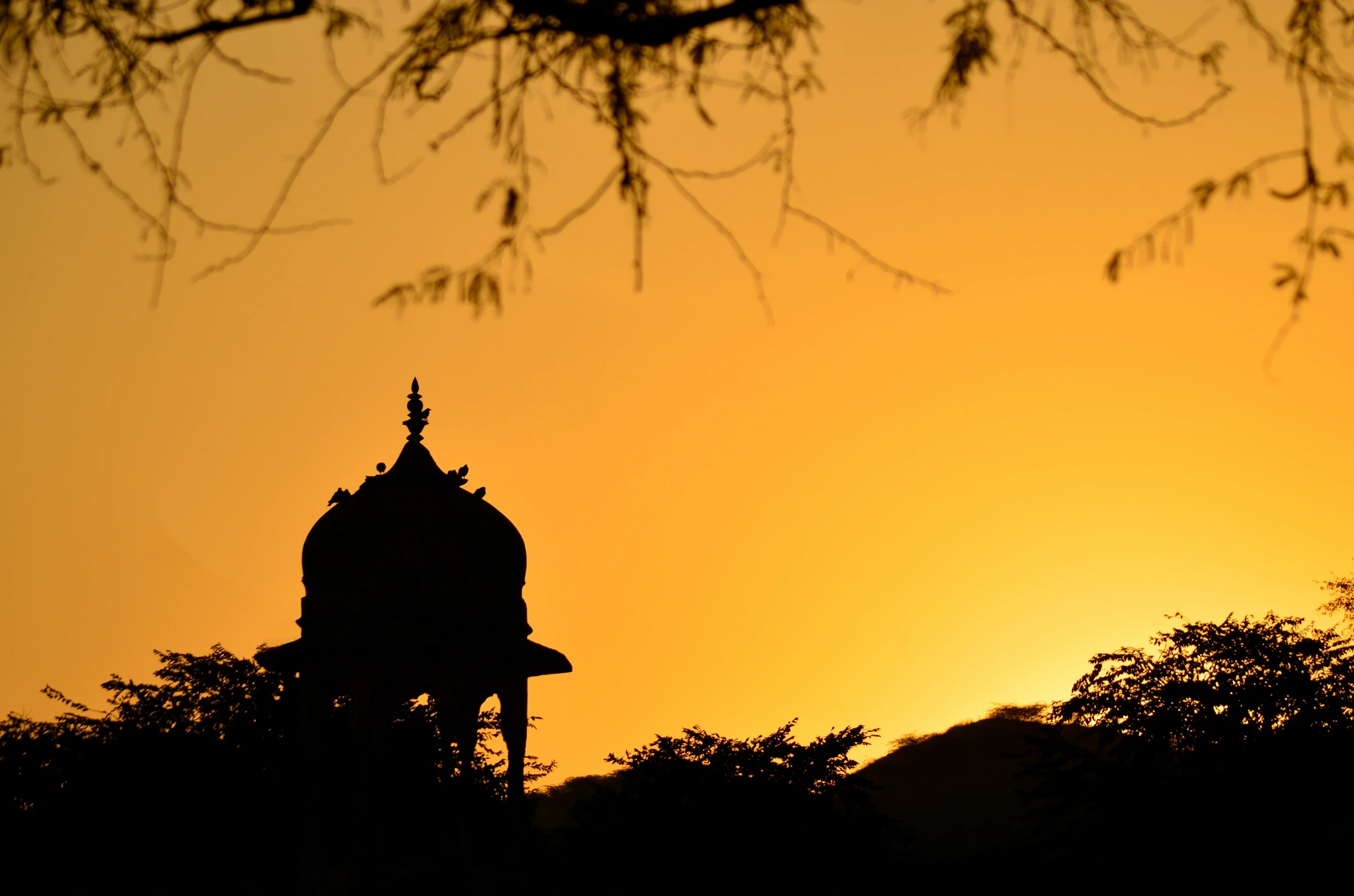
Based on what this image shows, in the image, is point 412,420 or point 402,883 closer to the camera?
point 402,883

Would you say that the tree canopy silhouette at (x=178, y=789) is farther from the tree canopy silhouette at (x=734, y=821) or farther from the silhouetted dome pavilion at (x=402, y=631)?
the silhouetted dome pavilion at (x=402, y=631)

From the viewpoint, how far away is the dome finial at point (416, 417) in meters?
19.5

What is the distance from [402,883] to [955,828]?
5340 centimetres

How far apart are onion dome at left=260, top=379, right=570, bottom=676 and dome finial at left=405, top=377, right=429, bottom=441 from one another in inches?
33.5

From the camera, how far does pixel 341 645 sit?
673 inches

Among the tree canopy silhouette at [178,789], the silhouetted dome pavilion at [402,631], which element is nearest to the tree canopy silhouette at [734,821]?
the tree canopy silhouette at [178,789]

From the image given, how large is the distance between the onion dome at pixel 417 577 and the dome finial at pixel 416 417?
0.85 metres

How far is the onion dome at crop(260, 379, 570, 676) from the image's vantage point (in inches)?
680

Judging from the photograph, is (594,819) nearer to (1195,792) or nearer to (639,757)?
(639,757)

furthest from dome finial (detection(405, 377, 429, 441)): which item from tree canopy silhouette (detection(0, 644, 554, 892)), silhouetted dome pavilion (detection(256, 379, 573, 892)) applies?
tree canopy silhouette (detection(0, 644, 554, 892))

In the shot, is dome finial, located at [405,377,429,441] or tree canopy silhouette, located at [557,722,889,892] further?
tree canopy silhouette, located at [557,722,889,892]

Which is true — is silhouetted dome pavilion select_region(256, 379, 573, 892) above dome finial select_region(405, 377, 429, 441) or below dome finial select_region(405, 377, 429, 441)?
below

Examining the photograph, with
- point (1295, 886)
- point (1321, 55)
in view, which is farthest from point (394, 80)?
point (1295, 886)

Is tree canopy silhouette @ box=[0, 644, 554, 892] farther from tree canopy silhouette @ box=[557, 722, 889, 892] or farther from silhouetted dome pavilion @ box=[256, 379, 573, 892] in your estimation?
silhouetted dome pavilion @ box=[256, 379, 573, 892]
